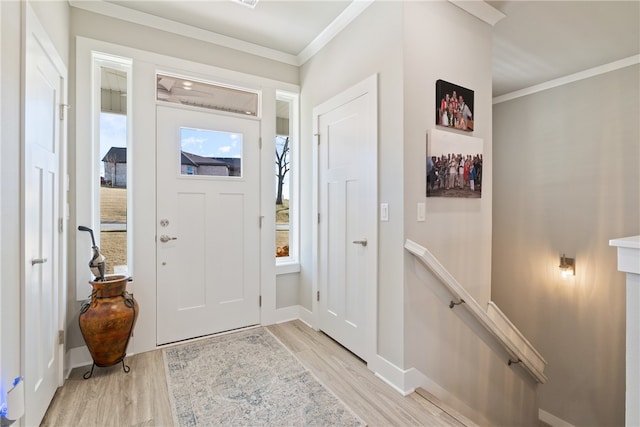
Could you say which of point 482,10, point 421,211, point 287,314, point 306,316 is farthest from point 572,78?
point 287,314

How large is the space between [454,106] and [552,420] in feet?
13.6

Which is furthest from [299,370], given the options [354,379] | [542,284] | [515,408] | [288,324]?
[542,284]

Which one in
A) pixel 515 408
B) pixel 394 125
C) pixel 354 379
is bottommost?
pixel 515 408

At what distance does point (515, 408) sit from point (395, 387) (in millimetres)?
1574

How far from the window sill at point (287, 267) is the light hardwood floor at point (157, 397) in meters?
0.93

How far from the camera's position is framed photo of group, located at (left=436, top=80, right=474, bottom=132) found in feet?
7.16

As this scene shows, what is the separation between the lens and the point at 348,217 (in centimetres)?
258

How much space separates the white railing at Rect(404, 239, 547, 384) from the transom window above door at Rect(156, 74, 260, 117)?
2.10m

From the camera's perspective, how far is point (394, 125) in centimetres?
209

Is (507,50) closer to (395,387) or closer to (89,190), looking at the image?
(395,387)

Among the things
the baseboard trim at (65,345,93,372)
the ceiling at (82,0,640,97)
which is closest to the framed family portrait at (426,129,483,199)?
the ceiling at (82,0,640,97)

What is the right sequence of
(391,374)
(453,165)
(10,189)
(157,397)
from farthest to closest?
(453,165)
(391,374)
(157,397)
(10,189)

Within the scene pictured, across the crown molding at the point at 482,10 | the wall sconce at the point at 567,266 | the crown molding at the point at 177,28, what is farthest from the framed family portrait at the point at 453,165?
the wall sconce at the point at 567,266

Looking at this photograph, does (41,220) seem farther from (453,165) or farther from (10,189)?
(453,165)
